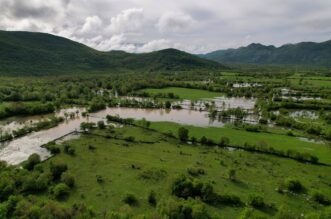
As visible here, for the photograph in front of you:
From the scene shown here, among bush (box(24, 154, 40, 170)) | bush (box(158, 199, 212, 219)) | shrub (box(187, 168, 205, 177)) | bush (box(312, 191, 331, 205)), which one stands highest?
bush (box(24, 154, 40, 170))

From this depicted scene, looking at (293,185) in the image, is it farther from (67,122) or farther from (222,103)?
(222,103)

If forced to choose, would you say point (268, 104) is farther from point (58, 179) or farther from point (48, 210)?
point (48, 210)

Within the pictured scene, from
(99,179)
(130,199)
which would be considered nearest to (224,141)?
(130,199)

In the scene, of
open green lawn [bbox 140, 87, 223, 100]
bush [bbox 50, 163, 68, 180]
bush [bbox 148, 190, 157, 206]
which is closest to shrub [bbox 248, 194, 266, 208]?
bush [bbox 148, 190, 157, 206]

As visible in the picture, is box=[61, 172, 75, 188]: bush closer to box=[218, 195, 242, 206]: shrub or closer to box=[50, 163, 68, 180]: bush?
box=[50, 163, 68, 180]: bush

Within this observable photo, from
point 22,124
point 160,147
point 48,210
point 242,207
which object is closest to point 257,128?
point 160,147
